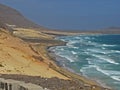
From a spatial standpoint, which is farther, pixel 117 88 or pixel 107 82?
pixel 107 82

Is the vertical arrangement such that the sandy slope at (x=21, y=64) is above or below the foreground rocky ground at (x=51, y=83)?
below

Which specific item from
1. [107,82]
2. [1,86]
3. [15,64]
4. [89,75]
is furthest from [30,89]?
[89,75]

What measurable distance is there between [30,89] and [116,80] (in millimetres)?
33910

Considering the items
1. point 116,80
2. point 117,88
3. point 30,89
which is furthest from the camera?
point 116,80

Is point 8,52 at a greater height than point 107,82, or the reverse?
point 8,52

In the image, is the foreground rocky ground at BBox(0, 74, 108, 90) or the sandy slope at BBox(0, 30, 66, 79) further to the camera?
the sandy slope at BBox(0, 30, 66, 79)

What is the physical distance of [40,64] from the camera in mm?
40406

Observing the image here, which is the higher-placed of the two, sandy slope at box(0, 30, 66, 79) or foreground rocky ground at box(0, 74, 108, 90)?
foreground rocky ground at box(0, 74, 108, 90)

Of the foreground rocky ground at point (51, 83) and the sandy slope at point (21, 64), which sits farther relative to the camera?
the sandy slope at point (21, 64)

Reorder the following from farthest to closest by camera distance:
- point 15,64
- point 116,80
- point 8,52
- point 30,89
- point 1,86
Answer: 1. point 116,80
2. point 8,52
3. point 15,64
4. point 1,86
5. point 30,89

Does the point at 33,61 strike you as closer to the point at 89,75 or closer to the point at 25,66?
the point at 25,66

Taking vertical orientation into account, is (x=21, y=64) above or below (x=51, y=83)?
below

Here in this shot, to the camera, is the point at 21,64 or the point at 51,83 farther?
the point at 21,64

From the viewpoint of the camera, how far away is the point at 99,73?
164 feet
